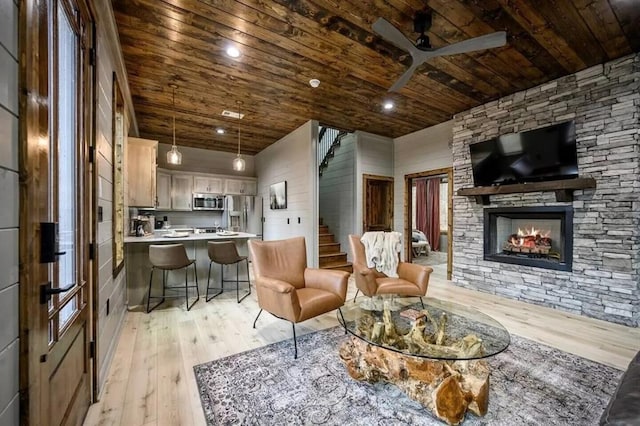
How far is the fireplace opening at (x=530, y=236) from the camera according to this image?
363cm

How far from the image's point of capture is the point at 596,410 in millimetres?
1730

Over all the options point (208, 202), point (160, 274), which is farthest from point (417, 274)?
point (208, 202)

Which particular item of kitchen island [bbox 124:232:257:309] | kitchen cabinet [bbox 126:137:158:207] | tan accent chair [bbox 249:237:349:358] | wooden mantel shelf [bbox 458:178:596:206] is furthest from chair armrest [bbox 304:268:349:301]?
kitchen cabinet [bbox 126:137:158:207]

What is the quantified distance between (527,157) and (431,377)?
3.48 m

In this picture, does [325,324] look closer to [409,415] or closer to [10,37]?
[409,415]

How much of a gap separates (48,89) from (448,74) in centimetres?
386

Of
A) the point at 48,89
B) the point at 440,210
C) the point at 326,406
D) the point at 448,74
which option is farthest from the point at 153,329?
the point at 440,210

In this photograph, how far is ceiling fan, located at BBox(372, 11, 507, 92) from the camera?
7.34ft

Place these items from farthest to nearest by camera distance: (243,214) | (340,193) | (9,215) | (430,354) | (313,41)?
(243,214) < (340,193) < (313,41) < (430,354) < (9,215)

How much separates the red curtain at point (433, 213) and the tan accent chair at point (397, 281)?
5.82 metres

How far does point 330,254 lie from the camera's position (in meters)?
6.10

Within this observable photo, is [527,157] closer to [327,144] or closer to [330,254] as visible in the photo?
[330,254]

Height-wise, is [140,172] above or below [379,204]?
above

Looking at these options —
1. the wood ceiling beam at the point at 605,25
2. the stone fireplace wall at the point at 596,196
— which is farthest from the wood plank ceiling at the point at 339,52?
the stone fireplace wall at the point at 596,196
